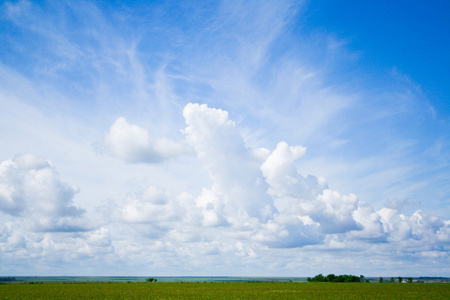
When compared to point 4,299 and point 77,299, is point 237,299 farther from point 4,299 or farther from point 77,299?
point 4,299

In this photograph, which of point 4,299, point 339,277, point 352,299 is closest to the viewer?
point 4,299

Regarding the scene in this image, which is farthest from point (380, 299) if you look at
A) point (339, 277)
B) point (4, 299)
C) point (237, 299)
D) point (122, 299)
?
point (339, 277)

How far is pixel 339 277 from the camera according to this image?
19562cm

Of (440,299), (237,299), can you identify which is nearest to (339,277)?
(440,299)

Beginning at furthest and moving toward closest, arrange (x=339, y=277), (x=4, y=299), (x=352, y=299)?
(x=339, y=277), (x=352, y=299), (x=4, y=299)

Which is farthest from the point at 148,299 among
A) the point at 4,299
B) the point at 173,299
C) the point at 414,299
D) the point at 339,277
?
the point at 339,277

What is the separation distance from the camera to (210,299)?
6178cm

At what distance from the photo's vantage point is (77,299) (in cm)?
6228

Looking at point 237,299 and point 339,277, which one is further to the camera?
point 339,277

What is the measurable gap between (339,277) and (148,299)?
16167 centimetres

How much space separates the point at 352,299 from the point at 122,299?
141ft

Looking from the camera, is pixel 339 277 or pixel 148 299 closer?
pixel 148 299

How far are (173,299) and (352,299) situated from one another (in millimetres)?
33446

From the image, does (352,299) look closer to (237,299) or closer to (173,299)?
(237,299)
